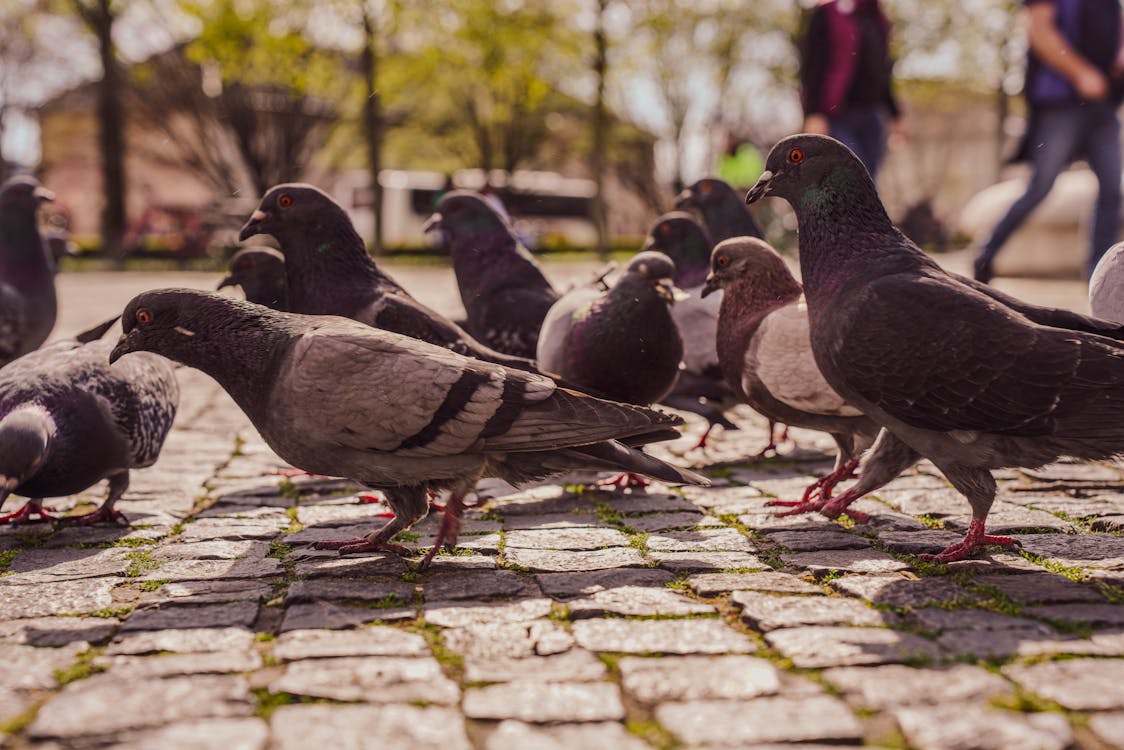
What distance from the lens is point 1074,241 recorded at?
15852 mm

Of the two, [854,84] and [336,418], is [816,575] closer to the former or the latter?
[336,418]

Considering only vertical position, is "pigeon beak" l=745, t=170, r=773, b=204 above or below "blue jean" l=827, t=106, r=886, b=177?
below

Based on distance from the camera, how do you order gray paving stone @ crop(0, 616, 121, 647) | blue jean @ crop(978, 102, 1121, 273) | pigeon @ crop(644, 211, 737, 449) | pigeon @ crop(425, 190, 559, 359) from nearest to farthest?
gray paving stone @ crop(0, 616, 121, 647) < pigeon @ crop(644, 211, 737, 449) < pigeon @ crop(425, 190, 559, 359) < blue jean @ crop(978, 102, 1121, 273)

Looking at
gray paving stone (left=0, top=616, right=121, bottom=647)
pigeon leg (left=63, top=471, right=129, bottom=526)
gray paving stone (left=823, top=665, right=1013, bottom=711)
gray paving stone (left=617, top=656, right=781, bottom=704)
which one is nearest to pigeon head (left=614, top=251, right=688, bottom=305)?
pigeon leg (left=63, top=471, right=129, bottom=526)

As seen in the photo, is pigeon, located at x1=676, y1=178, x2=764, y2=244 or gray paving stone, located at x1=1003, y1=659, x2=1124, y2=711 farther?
pigeon, located at x1=676, y1=178, x2=764, y2=244

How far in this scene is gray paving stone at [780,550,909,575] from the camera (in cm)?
361

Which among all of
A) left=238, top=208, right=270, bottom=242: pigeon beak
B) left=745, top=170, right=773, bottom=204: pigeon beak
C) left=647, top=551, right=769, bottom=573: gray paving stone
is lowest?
left=647, top=551, right=769, bottom=573: gray paving stone

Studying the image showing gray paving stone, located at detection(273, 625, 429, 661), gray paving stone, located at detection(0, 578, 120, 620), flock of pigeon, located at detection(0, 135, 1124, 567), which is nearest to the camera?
gray paving stone, located at detection(273, 625, 429, 661)

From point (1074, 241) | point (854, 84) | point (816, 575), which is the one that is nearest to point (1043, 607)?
point (816, 575)

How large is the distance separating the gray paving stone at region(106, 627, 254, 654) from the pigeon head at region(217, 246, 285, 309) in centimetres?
302

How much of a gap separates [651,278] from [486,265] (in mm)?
1756

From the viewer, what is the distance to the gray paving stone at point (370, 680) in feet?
8.34

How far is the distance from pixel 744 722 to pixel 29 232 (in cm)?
632

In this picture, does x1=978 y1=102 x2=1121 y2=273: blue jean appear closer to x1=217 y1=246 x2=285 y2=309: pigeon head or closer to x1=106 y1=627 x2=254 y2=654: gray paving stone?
x1=217 y1=246 x2=285 y2=309: pigeon head
